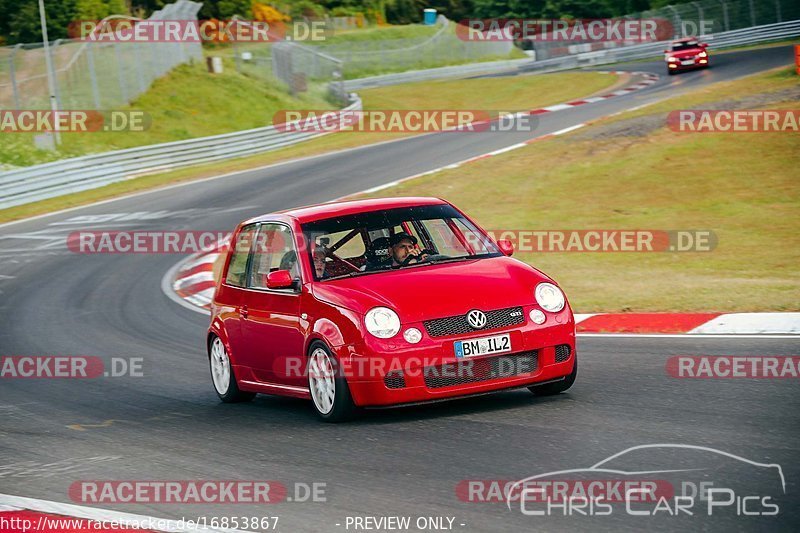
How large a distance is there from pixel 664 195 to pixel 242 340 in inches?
494

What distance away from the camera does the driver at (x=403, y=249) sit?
8633 mm

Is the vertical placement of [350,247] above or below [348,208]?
below

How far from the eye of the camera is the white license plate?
755 cm

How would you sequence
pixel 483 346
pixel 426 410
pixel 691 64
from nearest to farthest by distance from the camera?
pixel 483 346 < pixel 426 410 < pixel 691 64

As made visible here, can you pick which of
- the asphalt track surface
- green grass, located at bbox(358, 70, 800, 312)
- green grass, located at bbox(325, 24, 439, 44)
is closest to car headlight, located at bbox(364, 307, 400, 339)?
the asphalt track surface

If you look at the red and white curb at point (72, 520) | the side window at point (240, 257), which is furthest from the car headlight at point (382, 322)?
the red and white curb at point (72, 520)

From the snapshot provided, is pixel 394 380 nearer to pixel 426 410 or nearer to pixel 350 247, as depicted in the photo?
pixel 426 410

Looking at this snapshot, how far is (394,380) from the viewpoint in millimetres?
7551

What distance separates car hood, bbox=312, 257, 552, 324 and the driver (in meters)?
0.27

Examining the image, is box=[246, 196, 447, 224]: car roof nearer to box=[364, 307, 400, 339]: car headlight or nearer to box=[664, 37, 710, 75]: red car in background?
box=[364, 307, 400, 339]: car headlight

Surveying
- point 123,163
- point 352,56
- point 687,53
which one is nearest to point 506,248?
point 123,163

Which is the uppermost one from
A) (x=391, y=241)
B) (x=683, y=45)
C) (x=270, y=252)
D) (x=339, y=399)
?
(x=391, y=241)

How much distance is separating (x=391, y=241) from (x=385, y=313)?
118 cm

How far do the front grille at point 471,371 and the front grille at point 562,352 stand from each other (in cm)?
31
